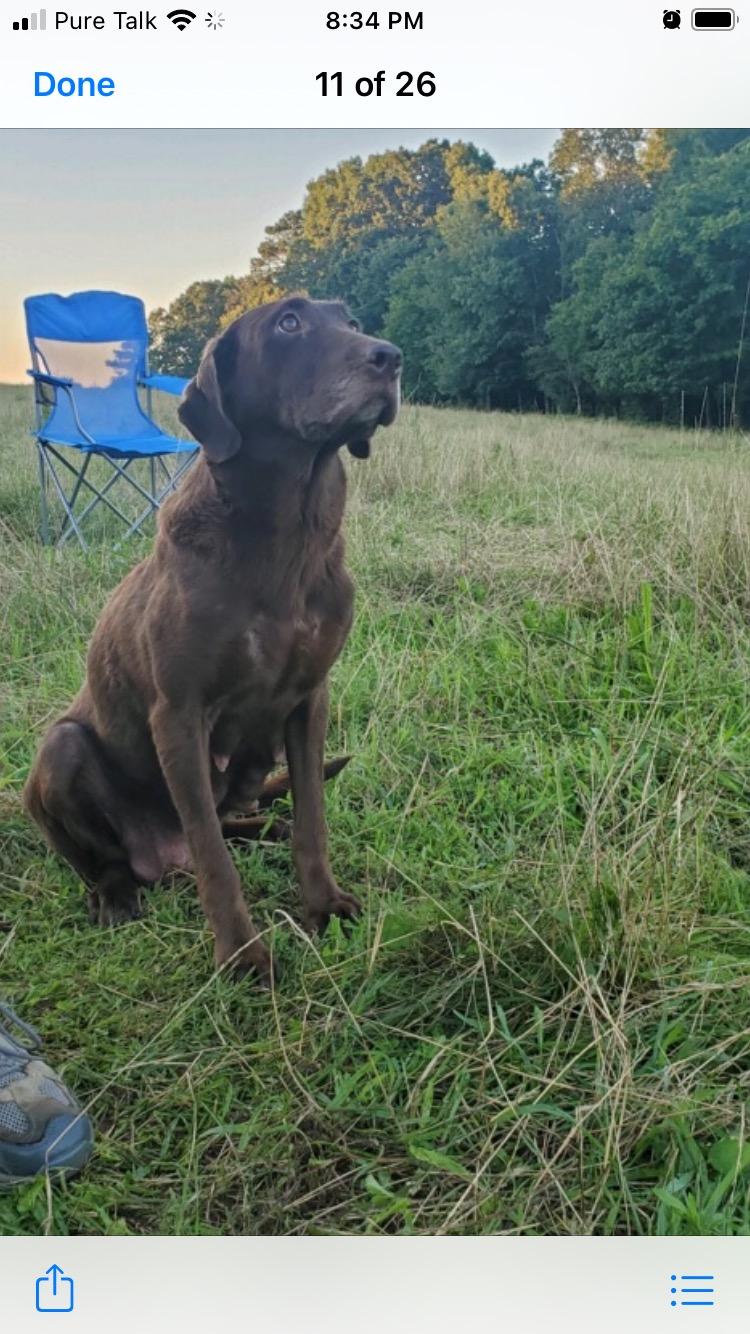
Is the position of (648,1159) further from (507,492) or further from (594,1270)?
(507,492)

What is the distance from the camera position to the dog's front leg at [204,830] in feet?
6.41

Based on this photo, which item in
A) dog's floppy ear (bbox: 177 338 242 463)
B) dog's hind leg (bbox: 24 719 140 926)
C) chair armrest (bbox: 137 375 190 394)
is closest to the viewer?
dog's floppy ear (bbox: 177 338 242 463)

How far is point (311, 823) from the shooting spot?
2129 mm

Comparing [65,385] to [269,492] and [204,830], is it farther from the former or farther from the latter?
[204,830]

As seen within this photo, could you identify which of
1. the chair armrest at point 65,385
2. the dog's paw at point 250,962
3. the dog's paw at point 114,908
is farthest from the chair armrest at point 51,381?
the dog's paw at point 250,962

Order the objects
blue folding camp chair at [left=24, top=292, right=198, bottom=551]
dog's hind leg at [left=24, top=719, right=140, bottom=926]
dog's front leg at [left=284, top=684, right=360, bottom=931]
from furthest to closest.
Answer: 1. blue folding camp chair at [left=24, top=292, right=198, bottom=551]
2. dog's hind leg at [left=24, top=719, right=140, bottom=926]
3. dog's front leg at [left=284, top=684, right=360, bottom=931]

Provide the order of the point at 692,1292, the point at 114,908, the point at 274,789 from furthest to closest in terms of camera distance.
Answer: the point at 274,789
the point at 114,908
the point at 692,1292

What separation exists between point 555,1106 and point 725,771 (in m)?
1.15

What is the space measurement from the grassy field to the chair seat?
156 centimetres

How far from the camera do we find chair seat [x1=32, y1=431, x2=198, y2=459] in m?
4.76

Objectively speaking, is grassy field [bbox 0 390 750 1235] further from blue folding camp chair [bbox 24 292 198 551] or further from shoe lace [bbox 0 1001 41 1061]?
blue folding camp chair [bbox 24 292 198 551]
